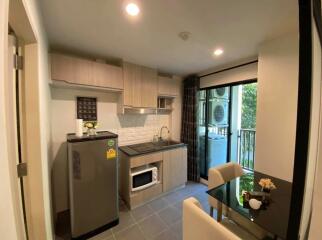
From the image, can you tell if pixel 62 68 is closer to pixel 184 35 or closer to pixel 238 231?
pixel 184 35

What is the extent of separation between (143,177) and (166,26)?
2189 millimetres

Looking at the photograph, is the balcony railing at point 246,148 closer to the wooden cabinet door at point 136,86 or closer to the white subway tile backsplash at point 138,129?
the white subway tile backsplash at point 138,129

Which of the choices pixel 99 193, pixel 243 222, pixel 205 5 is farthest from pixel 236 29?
pixel 99 193

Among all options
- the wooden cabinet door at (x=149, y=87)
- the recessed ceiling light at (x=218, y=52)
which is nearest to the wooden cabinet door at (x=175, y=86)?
the wooden cabinet door at (x=149, y=87)

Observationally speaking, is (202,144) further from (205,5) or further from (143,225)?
(205,5)

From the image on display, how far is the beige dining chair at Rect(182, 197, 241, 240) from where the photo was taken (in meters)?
0.88

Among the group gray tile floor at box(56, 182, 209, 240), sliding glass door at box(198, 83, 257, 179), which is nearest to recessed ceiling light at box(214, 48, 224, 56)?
sliding glass door at box(198, 83, 257, 179)

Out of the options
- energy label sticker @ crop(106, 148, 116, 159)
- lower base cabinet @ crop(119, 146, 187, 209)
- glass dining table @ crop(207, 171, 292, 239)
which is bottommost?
lower base cabinet @ crop(119, 146, 187, 209)

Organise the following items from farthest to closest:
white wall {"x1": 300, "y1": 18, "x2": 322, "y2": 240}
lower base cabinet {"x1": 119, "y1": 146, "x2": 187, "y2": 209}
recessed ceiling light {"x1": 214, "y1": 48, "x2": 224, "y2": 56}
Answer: lower base cabinet {"x1": 119, "y1": 146, "x2": 187, "y2": 209}
recessed ceiling light {"x1": 214, "y1": 48, "x2": 224, "y2": 56}
white wall {"x1": 300, "y1": 18, "x2": 322, "y2": 240}

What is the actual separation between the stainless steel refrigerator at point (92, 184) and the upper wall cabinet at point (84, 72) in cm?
80

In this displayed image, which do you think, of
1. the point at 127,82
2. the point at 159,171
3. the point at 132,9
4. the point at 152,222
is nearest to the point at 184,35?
the point at 132,9

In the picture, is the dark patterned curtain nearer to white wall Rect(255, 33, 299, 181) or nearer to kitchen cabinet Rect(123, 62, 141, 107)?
kitchen cabinet Rect(123, 62, 141, 107)

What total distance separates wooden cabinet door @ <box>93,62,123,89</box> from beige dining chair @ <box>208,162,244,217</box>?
1861mm

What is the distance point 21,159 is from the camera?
114 centimetres
